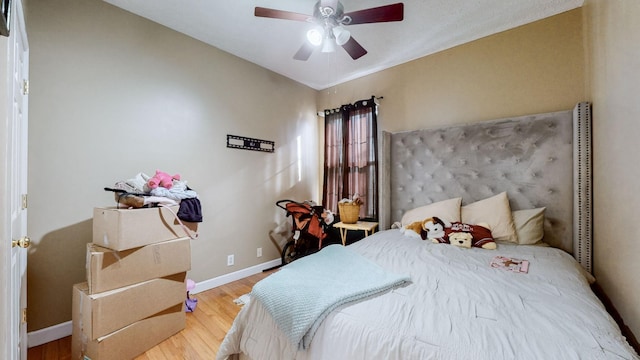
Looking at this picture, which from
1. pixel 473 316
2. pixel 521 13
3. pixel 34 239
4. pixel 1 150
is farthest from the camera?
pixel 521 13

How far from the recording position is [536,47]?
2234 mm

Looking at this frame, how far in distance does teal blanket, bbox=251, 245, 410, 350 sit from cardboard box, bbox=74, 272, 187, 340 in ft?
3.24

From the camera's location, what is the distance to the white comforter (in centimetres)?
78

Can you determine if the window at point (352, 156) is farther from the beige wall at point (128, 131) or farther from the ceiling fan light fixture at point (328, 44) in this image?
the ceiling fan light fixture at point (328, 44)

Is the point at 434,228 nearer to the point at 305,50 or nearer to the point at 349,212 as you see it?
the point at 349,212

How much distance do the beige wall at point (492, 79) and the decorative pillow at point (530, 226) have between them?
98 cm

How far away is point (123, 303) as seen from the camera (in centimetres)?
159

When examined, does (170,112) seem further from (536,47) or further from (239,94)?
(536,47)

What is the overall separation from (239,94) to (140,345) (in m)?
2.56

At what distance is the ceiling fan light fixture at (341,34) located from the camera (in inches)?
72.7

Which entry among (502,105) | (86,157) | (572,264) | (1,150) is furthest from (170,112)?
(572,264)

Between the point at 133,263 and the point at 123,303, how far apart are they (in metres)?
0.25

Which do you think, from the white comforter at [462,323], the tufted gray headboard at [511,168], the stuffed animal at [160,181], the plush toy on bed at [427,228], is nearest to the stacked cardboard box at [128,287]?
the stuffed animal at [160,181]

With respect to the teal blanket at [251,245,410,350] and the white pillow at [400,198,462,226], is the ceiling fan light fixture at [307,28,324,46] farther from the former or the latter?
the white pillow at [400,198,462,226]
